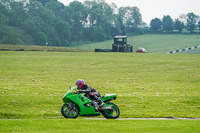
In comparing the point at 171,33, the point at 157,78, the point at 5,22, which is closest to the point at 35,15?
the point at 5,22

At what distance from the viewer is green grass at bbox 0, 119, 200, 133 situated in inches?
564

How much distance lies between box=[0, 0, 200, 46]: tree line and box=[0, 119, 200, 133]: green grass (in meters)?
A: 88.2

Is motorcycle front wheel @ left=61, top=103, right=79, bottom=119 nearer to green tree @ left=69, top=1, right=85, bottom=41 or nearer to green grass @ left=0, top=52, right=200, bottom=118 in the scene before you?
green grass @ left=0, top=52, right=200, bottom=118

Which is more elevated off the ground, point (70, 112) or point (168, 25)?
point (168, 25)

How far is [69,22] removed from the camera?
14975 centimetres

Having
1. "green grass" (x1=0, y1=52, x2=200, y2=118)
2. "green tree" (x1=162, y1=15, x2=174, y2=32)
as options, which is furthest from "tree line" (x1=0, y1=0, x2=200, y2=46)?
"green grass" (x1=0, y1=52, x2=200, y2=118)

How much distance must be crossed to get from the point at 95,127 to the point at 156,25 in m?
159

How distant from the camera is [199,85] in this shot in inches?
1293

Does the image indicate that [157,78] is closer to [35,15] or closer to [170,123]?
[170,123]

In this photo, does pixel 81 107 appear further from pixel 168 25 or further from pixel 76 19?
pixel 168 25

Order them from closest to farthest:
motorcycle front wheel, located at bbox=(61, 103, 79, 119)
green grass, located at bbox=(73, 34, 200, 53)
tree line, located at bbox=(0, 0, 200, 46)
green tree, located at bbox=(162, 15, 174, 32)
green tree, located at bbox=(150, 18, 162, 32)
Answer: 1. motorcycle front wheel, located at bbox=(61, 103, 79, 119)
2. tree line, located at bbox=(0, 0, 200, 46)
3. green grass, located at bbox=(73, 34, 200, 53)
4. green tree, located at bbox=(162, 15, 174, 32)
5. green tree, located at bbox=(150, 18, 162, 32)

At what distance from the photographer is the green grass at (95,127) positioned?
47.0ft

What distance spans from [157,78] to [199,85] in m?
5.93

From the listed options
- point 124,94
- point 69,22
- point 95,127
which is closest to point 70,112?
point 95,127
